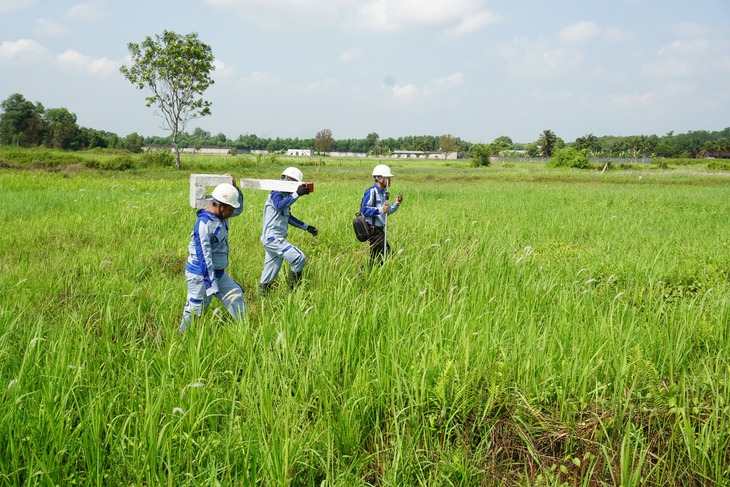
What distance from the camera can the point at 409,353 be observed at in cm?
311

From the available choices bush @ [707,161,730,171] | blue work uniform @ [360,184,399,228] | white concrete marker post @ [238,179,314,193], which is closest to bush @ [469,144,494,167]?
bush @ [707,161,730,171]

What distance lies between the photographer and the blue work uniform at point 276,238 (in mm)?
5551

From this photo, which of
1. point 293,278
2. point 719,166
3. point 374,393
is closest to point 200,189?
point 293,278

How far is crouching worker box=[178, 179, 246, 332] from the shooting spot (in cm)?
438

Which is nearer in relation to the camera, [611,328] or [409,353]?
[409,353]

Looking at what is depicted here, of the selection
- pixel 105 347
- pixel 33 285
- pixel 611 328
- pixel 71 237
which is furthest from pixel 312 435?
pixel 71 237

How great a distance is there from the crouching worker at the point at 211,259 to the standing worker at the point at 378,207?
7.27 feet

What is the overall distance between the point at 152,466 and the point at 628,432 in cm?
221

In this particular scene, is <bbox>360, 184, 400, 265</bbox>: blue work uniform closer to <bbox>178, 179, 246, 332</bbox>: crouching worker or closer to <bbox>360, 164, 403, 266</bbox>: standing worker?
<bbox>360, 164, 403, 266</bbox>: standing worker

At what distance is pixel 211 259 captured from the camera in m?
4.43

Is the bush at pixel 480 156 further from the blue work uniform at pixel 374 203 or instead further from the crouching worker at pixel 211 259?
the crouching worker at pixel 211 259

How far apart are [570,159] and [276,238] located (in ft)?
182

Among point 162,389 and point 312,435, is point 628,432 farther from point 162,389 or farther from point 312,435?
point 162,389

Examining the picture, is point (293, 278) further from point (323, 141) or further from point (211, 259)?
point (323, 141)
